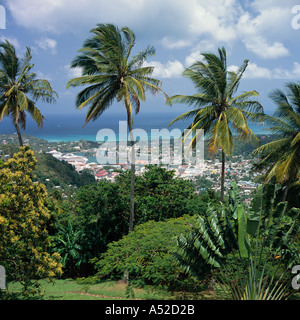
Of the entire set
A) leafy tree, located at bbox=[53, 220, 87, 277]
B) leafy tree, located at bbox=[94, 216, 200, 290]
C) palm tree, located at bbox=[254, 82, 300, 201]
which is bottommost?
leafy tree, located at bbox=[53, 220, 87, 277]

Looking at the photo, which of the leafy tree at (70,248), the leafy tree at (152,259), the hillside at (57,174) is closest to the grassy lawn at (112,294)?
the leafy tree at (152,259)

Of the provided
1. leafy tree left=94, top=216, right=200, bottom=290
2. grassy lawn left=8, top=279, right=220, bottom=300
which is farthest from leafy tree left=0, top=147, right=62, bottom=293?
leafy tree left=94, top=216, right=200, bottom=290

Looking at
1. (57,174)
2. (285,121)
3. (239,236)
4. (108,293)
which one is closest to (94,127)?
(57,174)

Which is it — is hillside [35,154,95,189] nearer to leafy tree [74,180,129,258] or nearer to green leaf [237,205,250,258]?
leafy tree [74,180,129,258]

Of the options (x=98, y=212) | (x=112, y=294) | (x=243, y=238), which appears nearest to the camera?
(x=243, y=238)

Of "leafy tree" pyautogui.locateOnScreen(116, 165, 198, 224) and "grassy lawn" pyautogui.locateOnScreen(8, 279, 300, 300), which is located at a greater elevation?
"leafy tree" pyautogui.locateOnScreen(116, 165, 198, 224)

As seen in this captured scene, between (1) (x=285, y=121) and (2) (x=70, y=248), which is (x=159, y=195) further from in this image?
(1) (x=285, y=121)

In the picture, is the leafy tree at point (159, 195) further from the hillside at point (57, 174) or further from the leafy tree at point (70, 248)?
the hillside at point (57, 174)
